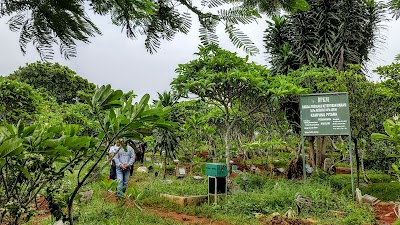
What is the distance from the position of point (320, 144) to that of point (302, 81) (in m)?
2.92

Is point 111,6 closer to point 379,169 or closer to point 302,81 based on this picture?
point 302,81

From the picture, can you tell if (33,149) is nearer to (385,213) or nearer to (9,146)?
(9,146)

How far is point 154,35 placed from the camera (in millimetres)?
1224

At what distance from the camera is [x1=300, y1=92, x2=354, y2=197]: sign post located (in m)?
7.38

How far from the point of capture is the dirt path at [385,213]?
521 cm

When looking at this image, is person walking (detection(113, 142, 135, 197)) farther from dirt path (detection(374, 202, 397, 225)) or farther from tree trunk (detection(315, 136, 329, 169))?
tree trunk (detection(315, 136, 329, 169))

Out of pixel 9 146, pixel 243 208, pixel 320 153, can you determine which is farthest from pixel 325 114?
pixel 9 146

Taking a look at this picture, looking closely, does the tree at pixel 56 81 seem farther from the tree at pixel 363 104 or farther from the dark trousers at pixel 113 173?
the tree at pixel 363 104

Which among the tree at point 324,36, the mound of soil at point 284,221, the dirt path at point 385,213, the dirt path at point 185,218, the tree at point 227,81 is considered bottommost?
the dirt path at point 185,218

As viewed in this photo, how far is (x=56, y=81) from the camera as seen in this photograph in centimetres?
2094

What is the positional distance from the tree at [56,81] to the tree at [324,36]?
1053 cm

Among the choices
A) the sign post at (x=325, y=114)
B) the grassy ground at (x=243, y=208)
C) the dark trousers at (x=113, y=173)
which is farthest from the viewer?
the sign post at (x=325, y=114)

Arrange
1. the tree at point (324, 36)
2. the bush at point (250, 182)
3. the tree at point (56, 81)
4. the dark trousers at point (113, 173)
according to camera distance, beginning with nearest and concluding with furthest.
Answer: the dark trousers at point (113, 173) → the bush at point (250, 182) → the tree at point (324, 36) → the tree at point (56, 81)

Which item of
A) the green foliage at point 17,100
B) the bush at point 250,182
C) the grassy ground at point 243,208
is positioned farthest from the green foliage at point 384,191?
the green foliage at point 17,100
